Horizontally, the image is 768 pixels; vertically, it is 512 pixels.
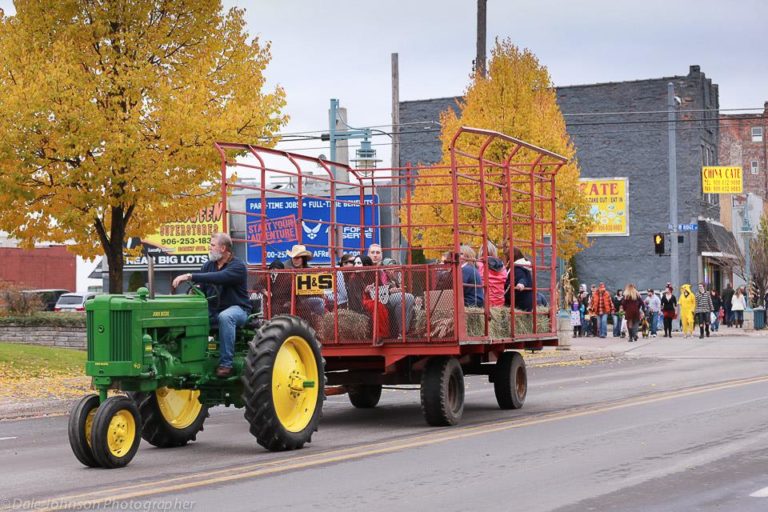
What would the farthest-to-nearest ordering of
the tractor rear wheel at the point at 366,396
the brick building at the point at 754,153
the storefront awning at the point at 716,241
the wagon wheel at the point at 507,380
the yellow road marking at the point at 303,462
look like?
the brick building at the point at 754,153
the storefront awning at the point at 716,241
the tractor rear wheel at the point at 366,396
the wagon wheel at the point at 507,380
the yellow road marking at the point at 303,462

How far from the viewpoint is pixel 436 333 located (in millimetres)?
13922

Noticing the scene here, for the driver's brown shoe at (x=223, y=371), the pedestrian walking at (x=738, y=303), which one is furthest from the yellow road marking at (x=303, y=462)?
the pedestrian walking at (x=738, y=303)

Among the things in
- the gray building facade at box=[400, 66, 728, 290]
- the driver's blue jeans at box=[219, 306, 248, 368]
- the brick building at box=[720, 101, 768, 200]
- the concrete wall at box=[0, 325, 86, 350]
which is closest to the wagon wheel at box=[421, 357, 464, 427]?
the driver's blue jeans at box=[219, 306, 248, 368]

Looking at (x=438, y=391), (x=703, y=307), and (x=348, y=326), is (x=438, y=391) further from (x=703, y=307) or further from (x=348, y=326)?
(x=703, y=307)

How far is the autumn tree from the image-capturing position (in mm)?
20094

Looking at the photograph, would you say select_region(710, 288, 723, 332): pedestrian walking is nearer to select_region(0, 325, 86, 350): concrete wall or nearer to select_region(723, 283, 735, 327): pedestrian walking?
select_region(723, 283, 735, 327): pedestrian walking

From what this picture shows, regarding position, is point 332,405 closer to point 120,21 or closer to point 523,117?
point 120,21

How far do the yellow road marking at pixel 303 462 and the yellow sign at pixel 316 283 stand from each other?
214 cm

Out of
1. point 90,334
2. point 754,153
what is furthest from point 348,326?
point 754,153

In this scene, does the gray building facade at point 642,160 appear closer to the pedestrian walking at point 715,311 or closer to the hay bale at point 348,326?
the pedestrian walking at point 715,311

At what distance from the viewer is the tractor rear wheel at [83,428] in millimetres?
10398

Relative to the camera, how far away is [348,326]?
46.6 feet

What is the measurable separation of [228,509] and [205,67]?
552 inches

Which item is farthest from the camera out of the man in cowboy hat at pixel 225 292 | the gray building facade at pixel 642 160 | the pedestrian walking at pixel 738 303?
the gray building facade at pixel 642 160
